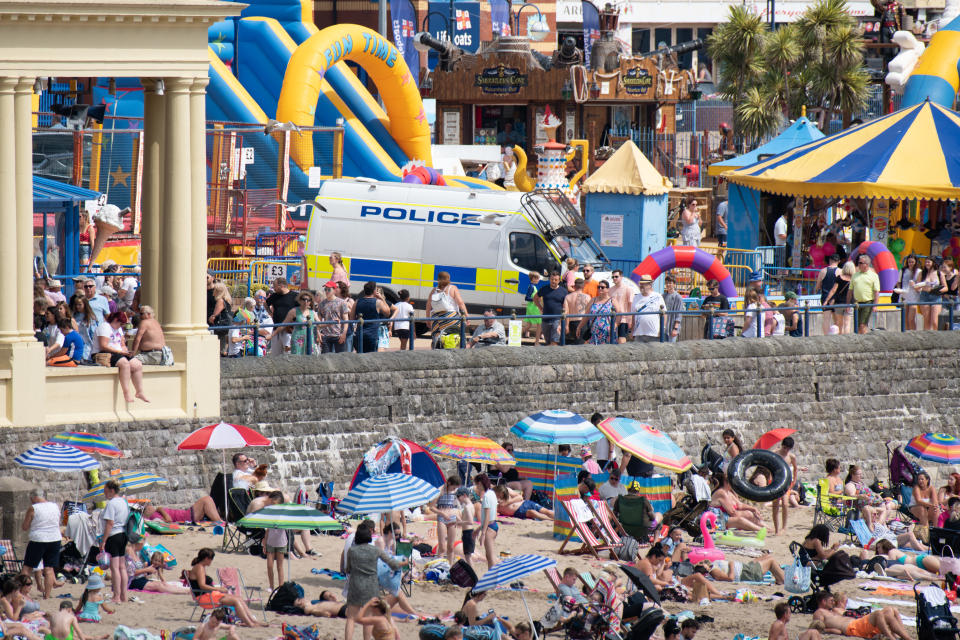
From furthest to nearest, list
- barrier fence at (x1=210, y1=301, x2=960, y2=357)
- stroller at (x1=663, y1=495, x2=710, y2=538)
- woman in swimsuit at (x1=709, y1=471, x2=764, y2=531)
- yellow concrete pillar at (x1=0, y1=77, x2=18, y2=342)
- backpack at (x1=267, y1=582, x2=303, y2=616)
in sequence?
woman in swimsuit at (x1=709, y1=471, x2=764, y2=531) → barrier fence at (x1=210, y1=301, x2=960, y2=357) → stroller at (x1=663, y1=495, x2=710, y2=538) → yellow concrete pillar at (x1=0, y1=77, x2=18, y2=342) → backpack at (x1=267, y1=582, x2=303, y2=616)

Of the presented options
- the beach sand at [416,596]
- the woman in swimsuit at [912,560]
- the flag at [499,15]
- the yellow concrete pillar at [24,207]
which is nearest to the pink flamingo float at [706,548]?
Result: the beach sand at [416,596]

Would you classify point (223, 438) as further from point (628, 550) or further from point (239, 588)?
point (628, 550)

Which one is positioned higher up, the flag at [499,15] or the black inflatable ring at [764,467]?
the flag at [499,15]

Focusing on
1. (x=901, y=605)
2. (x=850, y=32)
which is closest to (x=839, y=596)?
(x=901, y=605)

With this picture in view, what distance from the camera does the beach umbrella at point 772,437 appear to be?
63.6 feet

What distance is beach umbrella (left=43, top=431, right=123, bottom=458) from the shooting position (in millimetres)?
15527

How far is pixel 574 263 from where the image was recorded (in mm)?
20812

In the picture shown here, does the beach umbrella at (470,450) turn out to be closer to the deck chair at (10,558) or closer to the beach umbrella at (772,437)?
the beach umbrella at (772,437)

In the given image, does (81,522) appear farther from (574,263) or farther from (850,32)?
(850,32)

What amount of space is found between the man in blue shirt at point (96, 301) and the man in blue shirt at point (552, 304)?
5612mm

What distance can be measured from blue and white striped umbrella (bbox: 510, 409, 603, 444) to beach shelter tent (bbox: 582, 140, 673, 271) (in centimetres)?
738

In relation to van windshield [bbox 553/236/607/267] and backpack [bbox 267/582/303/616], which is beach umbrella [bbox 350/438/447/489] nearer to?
backpack [bbox 267/582/303/616]

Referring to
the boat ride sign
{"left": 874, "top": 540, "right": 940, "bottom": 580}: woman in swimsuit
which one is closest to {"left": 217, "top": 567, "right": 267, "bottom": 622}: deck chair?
{"left": 874, "top": 540, "right": 940, "bottom": 580}: woman in swimsuit

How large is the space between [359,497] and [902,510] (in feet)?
27.9
